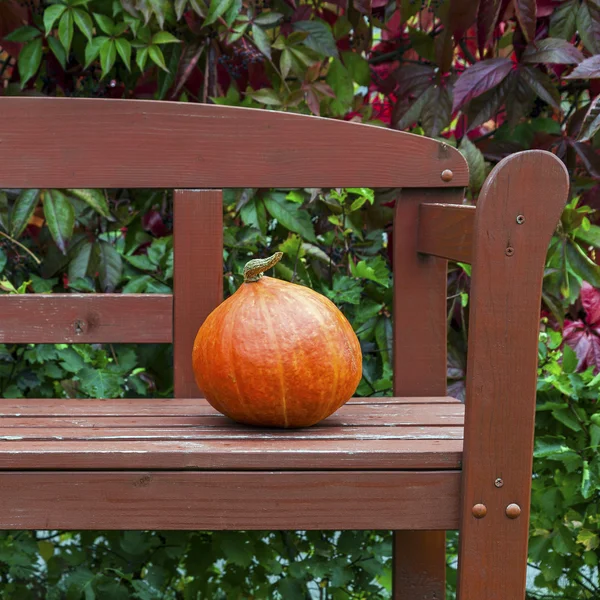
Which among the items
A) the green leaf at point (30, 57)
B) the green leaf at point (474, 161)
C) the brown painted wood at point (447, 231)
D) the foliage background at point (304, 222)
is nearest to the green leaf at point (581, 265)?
the foliage background at point (304, 222)

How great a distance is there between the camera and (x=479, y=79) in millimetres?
1877

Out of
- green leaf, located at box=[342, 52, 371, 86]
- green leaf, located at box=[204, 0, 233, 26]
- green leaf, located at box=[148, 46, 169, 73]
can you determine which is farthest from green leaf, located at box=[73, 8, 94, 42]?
green leaf, located at box=[342, 52, 371, 86]

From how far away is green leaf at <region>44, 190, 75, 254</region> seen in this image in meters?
1.89

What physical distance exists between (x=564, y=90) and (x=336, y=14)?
21.2 inches

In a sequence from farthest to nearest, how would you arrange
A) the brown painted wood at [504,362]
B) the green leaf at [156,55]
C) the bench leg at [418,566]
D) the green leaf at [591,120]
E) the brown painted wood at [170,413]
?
1. the green leaf at [156,55]
2. the bench leg at [418,566]
3. the green leaf at [591,120]
4. the brown painted wood at [170,413]
5. the brown painted wood at [504,362]

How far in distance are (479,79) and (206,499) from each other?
1.05 metres

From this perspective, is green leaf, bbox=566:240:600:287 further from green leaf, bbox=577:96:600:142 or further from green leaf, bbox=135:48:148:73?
green leaf, bbox=135:48:148:73

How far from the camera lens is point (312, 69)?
2010 millimetres

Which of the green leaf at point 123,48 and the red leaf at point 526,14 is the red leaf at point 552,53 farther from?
the green leaf at point 123,48

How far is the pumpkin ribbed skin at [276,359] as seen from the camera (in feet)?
4.52

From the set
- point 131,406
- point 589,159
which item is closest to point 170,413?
point 131,406

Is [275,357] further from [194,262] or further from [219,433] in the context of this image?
[194,262]

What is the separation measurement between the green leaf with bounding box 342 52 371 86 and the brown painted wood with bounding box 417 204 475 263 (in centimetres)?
42

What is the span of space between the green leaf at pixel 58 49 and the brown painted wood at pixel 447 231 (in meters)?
0.79
